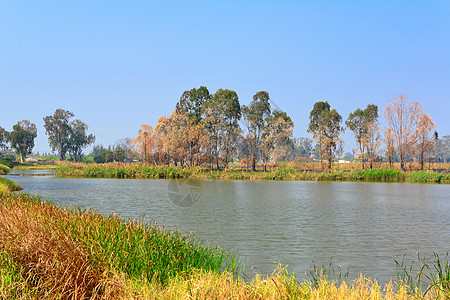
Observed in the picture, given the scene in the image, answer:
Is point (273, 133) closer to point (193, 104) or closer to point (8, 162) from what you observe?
point (193, 104)

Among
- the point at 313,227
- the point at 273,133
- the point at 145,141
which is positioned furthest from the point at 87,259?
the point at 145,141

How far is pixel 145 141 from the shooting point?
6725 centimetres

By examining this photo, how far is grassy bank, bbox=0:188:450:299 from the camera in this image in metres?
5.48

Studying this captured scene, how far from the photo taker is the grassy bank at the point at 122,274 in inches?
→ 216

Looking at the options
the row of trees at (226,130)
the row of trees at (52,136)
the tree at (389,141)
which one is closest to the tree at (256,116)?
the row of trees at (226,130)

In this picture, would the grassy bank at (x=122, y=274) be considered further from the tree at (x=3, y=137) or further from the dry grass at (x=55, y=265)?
the tree at (x=3, y=137)

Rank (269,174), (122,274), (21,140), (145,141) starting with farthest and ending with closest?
(21,140) → (145,141) → (269,174) → (122,274)

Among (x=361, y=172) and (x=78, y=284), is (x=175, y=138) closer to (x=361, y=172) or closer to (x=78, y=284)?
(x=361, y=172)

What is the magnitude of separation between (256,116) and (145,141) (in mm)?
22729

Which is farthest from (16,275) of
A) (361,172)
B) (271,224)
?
(361,172)

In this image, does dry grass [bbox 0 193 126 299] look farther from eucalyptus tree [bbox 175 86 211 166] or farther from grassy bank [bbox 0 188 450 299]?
eucalyptus tree [bbox 175 86 211 166]

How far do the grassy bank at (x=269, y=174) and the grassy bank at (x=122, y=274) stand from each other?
38.6 m

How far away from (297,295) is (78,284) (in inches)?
137

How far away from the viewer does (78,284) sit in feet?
19.8
